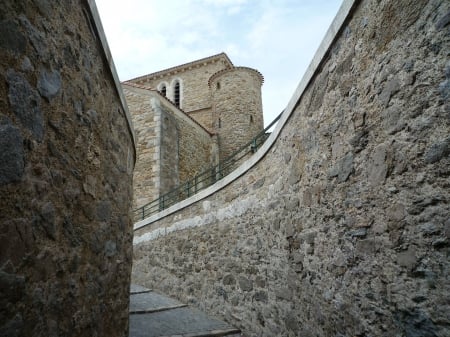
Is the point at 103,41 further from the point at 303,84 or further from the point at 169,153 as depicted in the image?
the point at 169,153

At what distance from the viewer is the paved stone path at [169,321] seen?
4281mm

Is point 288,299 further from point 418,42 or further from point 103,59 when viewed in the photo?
point 103,59

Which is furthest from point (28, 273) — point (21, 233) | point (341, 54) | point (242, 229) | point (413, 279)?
point (242, 229)

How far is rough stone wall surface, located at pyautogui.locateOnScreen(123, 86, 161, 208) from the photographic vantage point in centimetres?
1228

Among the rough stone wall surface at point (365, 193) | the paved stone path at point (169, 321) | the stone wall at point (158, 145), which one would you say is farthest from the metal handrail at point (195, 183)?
the paved stone path at point (169, 321)

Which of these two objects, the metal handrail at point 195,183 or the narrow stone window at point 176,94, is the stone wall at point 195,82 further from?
the metal handrail at point 195,183

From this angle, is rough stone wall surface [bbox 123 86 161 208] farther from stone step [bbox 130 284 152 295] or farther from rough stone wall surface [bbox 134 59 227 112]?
rough stone wall surface [bbox 134 59 227 112]

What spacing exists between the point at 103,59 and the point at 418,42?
7.48ft

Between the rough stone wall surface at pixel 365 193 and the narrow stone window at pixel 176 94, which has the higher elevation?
the narrow stone window at pixel 176 94

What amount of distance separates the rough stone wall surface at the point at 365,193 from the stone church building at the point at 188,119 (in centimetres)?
905

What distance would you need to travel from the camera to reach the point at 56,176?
1720 mm

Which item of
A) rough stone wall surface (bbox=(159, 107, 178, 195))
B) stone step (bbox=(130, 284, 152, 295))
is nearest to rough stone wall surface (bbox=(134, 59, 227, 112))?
rough stone wall surface (bbox=(159, 107, 178, 195))

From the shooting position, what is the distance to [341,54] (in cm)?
266

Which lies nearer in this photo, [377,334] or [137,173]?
[377,334]
